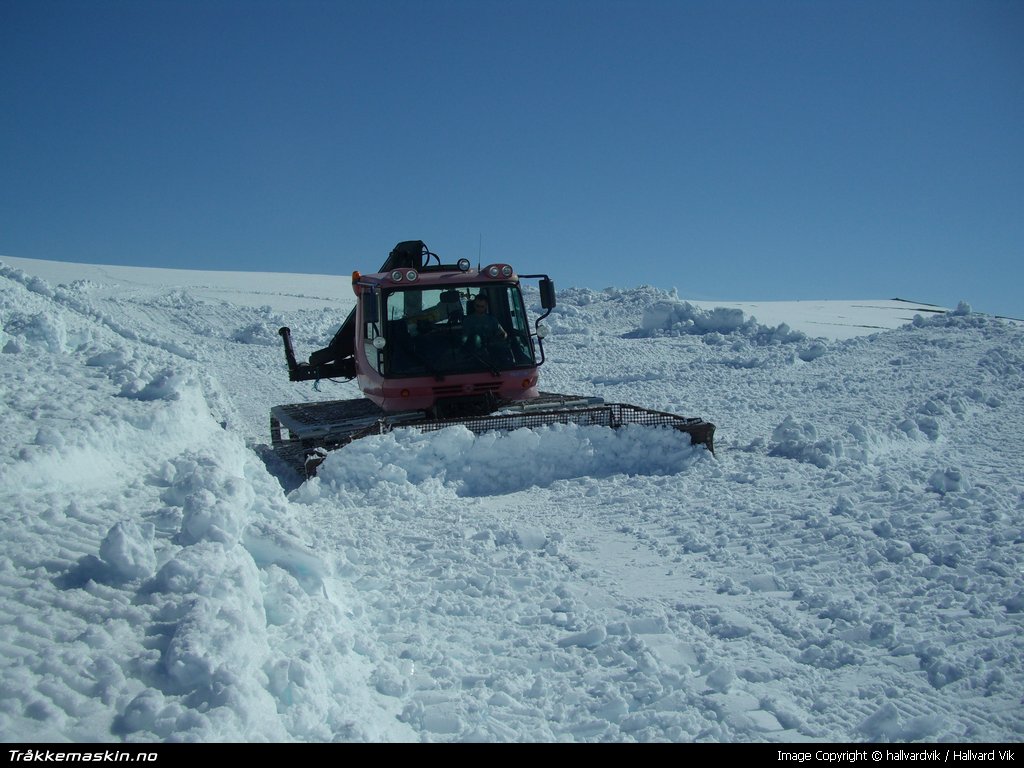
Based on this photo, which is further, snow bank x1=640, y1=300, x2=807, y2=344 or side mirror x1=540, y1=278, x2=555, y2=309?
snow bank x1=640, y1=300, x2=807, y2=344

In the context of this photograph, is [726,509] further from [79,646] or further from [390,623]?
[79,646]

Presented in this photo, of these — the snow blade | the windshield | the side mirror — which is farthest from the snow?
the side mirror

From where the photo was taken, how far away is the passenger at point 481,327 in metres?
7.89

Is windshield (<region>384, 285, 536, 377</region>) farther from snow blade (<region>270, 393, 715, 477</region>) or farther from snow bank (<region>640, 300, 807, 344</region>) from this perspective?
snow bank (<region>640, 300, 807, 344</region>)

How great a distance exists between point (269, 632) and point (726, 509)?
3179 millimetres

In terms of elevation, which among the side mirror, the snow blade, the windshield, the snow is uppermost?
the side mirror

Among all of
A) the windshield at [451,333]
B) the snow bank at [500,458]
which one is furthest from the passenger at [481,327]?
the snow bank at [500,458]

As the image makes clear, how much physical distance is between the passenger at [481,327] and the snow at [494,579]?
167 cm

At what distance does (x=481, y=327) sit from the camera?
794 cm

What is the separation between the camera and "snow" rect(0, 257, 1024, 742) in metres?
2.72

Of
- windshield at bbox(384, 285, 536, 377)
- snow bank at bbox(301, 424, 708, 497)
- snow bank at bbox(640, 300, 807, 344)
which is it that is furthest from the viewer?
snow bank at bbox(640, 300, 807, 344)

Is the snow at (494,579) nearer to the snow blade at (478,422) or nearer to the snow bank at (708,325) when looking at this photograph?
the snow blade at (478,422)

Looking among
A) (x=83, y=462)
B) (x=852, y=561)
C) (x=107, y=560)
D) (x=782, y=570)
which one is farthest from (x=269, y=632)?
(x=852, y=561)

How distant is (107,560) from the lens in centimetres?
311
